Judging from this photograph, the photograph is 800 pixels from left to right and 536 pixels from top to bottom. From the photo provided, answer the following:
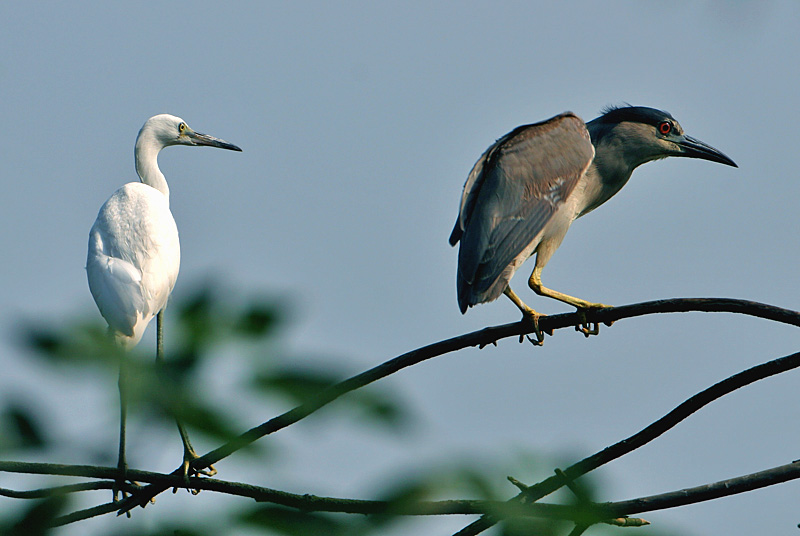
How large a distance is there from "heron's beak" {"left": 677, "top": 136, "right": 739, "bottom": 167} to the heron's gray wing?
712 mm

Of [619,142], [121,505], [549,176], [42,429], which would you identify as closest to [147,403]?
[42,429]

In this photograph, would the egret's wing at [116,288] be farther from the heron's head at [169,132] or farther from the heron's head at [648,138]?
the heron's head at [648,138]

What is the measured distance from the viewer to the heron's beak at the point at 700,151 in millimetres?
5418

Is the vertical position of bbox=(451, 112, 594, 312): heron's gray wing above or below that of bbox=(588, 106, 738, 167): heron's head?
below

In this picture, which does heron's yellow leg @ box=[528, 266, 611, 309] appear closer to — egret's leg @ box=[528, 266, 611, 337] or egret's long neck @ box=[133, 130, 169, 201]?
egret's leg @ box=[528, 266, 611, 337]

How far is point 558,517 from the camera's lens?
1115 mm

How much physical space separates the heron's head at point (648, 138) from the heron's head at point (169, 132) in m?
3.81

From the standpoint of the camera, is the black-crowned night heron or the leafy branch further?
the black-crowned night heron

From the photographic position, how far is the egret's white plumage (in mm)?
5256

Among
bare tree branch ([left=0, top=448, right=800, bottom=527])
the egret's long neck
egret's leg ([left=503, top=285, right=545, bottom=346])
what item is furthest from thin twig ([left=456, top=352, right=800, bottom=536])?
the egret's long neck

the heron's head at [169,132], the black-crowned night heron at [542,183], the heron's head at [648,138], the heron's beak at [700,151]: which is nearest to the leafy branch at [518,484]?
the black-crowned night heron at [542,183]

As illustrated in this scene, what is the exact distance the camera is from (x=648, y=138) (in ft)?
17.5

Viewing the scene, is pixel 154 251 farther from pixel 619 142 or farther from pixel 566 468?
pixel 566 468

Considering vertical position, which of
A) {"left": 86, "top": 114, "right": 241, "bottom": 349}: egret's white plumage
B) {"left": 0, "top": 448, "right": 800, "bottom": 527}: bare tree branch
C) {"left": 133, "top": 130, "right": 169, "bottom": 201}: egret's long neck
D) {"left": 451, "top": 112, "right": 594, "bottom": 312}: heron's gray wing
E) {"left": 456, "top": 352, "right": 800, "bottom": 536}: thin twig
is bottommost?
{"left": 0, "top": 448, "right": 800, "bottom": 527}: bare tree branch
